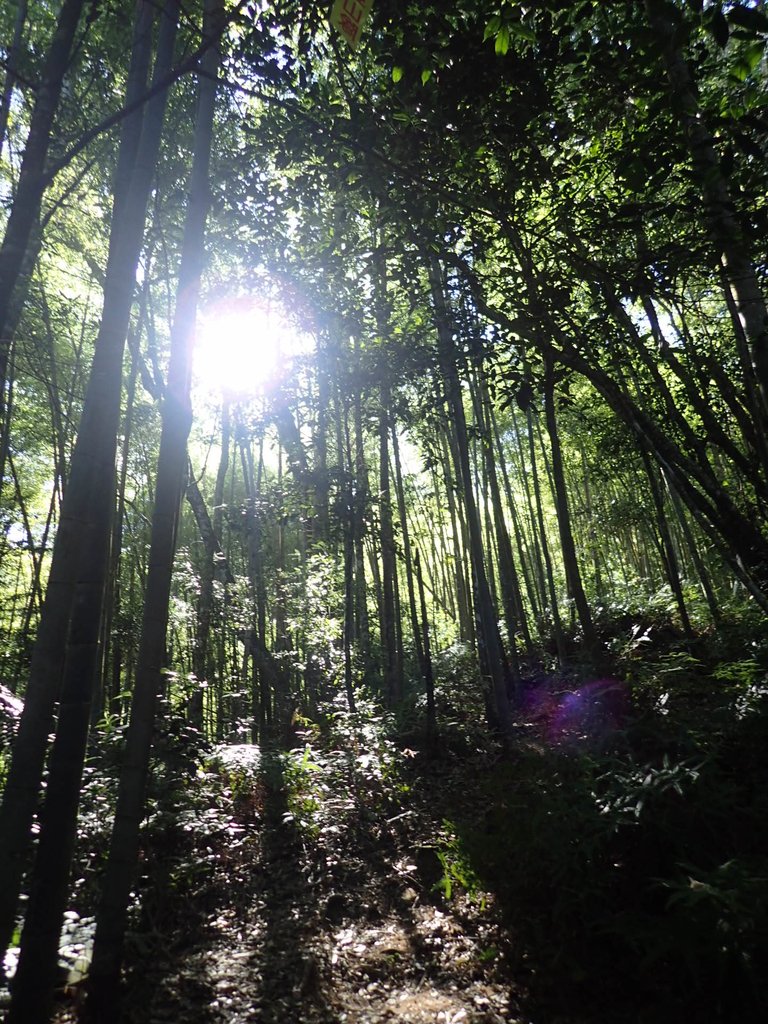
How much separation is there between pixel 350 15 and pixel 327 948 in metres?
3.94

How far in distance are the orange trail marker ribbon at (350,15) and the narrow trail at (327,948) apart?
142 inches

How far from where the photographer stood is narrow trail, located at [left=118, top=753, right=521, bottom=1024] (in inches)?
88.4

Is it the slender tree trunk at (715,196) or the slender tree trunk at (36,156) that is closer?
the slender tree trunk at (715,196)

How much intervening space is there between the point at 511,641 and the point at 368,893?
4719mm

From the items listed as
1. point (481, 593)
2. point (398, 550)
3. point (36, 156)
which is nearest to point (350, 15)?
point (36, 156)

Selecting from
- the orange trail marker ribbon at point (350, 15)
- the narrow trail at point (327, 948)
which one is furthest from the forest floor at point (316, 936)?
the orange trail marker ribbon at point (350, 15)

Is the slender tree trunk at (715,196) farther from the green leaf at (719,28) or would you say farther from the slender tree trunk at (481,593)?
the slender tree trunk at (481,593)

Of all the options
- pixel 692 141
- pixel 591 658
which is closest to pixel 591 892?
pixel 692 141

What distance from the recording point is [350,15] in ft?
6.00

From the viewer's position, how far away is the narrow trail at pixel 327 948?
2.24 m

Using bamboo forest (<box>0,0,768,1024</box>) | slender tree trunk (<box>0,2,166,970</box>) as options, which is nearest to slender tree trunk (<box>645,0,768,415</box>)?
bamboo forest (<box>0,0,768,1024</box>)

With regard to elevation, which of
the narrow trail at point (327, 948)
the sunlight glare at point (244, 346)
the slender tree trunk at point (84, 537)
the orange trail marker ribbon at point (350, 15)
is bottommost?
the narrow trail at point (327, 948)

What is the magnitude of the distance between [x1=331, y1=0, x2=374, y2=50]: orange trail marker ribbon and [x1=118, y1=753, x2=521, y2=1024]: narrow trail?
360 cm

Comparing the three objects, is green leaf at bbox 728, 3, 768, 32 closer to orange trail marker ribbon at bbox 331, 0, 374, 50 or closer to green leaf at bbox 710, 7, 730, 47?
green leaf at bbox 710, 7, 730, 47
